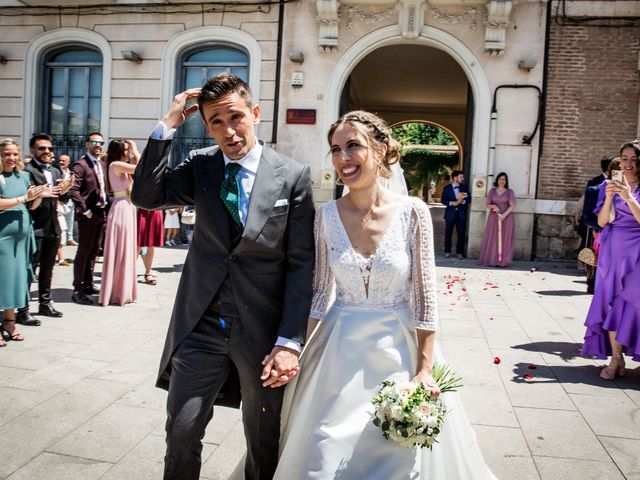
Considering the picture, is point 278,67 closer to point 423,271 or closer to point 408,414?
point 423,271

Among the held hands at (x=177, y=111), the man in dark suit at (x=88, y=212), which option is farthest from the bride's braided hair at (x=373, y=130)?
the man in dark suit at (x=88, y=212)

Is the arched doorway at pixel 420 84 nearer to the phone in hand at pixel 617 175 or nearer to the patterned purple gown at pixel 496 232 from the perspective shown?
the patterned purple gown at pixel 496 232

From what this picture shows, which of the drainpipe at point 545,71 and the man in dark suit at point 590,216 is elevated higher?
the drainpipe at point 545,71

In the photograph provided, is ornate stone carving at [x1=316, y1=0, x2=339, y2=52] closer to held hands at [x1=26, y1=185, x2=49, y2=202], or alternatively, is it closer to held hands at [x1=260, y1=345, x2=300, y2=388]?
held hands at [x1=26, y1=185, x2=49, y2=202]

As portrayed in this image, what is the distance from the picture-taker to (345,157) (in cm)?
242

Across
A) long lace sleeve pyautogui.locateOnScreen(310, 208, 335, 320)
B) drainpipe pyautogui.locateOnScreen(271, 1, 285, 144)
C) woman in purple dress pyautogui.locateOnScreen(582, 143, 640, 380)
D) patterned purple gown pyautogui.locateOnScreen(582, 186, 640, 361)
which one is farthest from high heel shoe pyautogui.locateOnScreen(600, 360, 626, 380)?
drainpipe pyautogui.locateOnScreen(271, 1, 285, 144)

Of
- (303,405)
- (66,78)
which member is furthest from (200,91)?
(66,78)

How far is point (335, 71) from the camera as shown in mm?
12312

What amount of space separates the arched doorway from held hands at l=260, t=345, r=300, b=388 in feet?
34.5

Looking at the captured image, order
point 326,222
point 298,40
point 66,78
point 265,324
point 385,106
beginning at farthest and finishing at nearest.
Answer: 1. point 385,106
2. point 66,78
3. point 298,40
4. point 326,222
5. point 265,324

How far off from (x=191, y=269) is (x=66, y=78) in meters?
13.5

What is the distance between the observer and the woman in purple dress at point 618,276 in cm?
474

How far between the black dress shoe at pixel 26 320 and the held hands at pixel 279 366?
4.57m

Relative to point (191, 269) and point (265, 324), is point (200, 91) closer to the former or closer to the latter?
point (191, 269)
